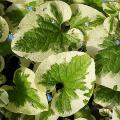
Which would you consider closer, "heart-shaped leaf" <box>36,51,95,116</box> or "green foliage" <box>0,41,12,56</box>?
"heart-shaped leaf" <box>36,51,95,116</box>

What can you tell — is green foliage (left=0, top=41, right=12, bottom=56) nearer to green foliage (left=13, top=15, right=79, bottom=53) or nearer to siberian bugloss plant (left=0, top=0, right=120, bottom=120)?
siberian bugloss plant (left=0, top=0, right=120, bottom=120)

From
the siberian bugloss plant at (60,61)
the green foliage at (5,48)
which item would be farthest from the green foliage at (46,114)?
the green foliage at (5,48)

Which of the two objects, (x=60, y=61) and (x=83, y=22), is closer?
(x=60, y=61)

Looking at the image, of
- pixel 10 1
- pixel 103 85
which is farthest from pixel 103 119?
pixel 10 1

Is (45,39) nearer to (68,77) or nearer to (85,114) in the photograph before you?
(68,77)

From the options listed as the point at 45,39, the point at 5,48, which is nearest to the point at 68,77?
the point at 45,39

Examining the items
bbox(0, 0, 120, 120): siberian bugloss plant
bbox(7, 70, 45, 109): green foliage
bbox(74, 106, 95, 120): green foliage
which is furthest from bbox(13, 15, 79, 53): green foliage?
bbox(74, 106, 95, 120): green foliage

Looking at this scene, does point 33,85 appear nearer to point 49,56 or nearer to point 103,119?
point 49,56
